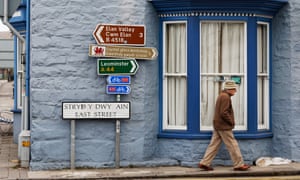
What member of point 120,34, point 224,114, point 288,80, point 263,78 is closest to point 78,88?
point 120,34

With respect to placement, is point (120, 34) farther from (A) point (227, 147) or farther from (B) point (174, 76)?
(A) point (227, 147)

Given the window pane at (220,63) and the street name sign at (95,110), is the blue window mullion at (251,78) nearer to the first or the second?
the window pane at (220,63)

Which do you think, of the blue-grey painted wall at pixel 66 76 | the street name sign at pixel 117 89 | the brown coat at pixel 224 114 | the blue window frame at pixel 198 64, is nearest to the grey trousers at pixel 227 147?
the brown coat at pixel 224 114

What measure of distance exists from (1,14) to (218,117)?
4.76 meters

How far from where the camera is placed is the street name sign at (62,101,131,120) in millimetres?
11789

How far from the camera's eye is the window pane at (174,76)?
489 inches

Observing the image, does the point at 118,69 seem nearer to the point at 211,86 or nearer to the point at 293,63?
the point at 211,86

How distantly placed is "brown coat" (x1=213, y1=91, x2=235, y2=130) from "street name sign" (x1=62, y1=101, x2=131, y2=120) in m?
1.78

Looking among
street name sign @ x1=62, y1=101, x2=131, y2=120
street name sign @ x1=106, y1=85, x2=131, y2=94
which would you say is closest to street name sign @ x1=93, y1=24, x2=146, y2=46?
street name sign @ x1=106, y1=85, x2=131, y2=94

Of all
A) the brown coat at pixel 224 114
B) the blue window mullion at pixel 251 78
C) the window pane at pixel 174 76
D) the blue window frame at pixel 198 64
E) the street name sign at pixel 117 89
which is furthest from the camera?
the window pane at pixel 174 76

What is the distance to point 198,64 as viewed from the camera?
12227 mm

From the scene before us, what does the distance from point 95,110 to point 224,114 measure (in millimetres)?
2526

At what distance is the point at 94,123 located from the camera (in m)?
12.0

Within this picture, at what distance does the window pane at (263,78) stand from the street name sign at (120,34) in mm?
2580
